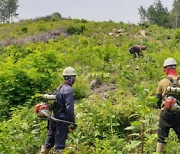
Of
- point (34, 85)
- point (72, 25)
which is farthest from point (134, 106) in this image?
point (72, 25)

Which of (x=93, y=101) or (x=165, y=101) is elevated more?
(x=165, y=101)

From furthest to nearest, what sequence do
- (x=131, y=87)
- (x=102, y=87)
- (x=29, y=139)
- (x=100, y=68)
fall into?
(x=100, y=68) → (x=102, y=87) → (x=131, y=87) → (x=29, y=139)

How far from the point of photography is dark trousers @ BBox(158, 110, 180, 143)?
19.4 ft

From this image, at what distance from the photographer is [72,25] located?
28.5 metres

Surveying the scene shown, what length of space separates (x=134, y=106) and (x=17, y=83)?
348 centimetres

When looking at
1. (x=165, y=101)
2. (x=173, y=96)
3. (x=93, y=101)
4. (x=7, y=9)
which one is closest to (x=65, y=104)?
(x=165, y=101)

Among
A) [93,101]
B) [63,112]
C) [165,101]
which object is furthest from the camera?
[93,101]

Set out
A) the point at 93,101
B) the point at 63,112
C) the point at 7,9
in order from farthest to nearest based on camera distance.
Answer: the point at 7,9 < the point at 93,101 < the point at 63,112

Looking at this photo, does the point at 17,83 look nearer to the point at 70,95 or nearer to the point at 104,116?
the point at 104,116

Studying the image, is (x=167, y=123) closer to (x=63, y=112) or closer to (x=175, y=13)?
(x=63, y=112)

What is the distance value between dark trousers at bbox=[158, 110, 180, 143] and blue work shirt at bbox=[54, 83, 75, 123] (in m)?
1.48

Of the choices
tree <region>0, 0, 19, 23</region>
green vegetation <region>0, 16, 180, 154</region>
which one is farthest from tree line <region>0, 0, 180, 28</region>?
green vegetation <region>0, 16, 180, 154</region>

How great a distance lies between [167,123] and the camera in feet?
19.8

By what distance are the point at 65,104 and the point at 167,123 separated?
67.8 inches
